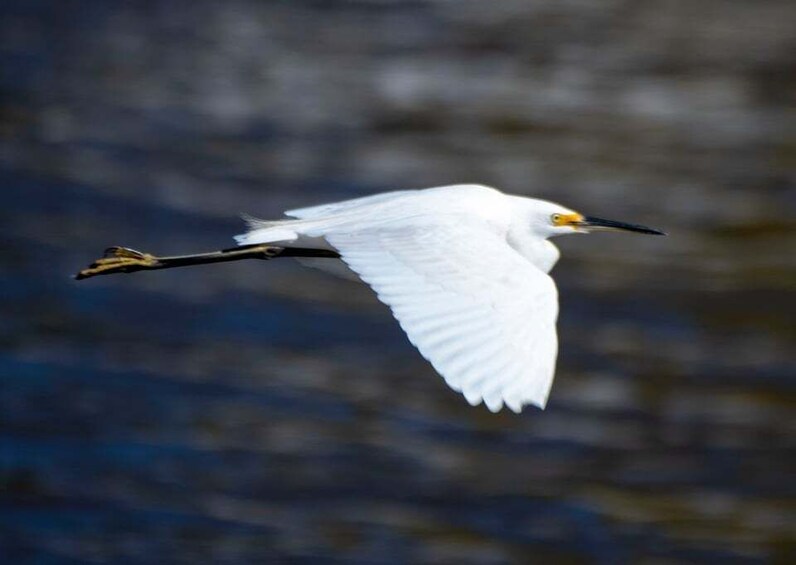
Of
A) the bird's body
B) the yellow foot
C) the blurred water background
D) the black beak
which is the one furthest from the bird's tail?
the blurred water background

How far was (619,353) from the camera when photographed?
4.54m

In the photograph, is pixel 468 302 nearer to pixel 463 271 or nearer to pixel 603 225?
pixel 463 271

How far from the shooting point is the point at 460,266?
237 centimetres

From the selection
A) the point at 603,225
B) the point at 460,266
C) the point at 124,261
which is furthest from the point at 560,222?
the point at 124,261

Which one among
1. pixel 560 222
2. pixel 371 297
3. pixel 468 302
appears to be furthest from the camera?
pixel 371 297

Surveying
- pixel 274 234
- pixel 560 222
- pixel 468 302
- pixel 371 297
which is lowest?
pixel 468 302

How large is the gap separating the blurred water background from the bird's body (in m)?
1.62

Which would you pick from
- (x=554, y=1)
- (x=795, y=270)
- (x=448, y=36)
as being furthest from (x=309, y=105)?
(x=795, y=270)

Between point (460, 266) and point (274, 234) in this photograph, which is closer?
point (460, 266)

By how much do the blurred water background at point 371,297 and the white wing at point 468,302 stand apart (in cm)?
186

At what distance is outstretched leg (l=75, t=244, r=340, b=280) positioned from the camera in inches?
110

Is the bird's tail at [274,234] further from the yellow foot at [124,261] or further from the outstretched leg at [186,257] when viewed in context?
the yellow foot at [124,261]

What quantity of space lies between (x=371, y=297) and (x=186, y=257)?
5.64ft

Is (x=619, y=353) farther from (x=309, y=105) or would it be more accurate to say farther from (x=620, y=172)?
(x=309, y=105)
